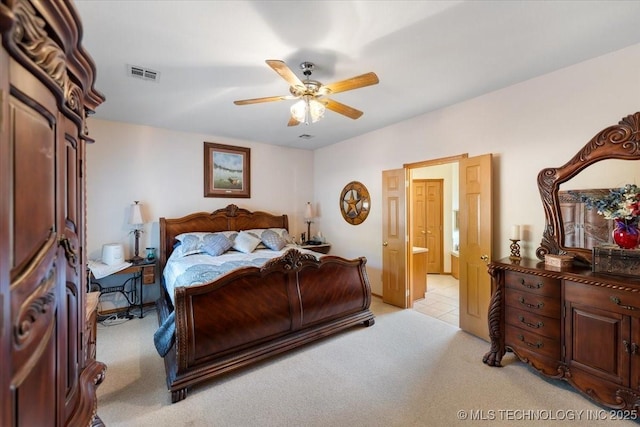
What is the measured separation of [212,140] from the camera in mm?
4586

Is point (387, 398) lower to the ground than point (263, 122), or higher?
lower

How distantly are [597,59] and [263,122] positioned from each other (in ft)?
11.7

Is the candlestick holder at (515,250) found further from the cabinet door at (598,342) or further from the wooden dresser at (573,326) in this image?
the cabinet door at (598,342)

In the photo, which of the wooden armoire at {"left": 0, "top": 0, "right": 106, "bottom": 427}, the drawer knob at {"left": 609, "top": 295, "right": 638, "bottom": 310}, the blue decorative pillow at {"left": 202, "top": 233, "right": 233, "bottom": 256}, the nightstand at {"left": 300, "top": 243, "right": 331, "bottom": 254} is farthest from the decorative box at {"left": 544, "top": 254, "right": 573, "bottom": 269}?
the blue decorative pillow at {"left": 202, "top": 233, "right": 233, "bottom": 256}

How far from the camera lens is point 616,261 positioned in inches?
79.2

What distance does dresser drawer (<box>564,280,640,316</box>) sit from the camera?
5.96 feet

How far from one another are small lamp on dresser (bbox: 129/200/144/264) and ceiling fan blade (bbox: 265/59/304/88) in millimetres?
3022

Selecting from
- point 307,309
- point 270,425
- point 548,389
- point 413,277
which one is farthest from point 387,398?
point 413,277

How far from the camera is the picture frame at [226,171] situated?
180 inches

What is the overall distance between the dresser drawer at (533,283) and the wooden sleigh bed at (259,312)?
4.98ft

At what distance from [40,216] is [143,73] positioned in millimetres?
2403

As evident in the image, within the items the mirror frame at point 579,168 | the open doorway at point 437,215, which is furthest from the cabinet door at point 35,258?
the open doorway at point 437,215

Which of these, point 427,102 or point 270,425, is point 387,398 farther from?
point 427,102

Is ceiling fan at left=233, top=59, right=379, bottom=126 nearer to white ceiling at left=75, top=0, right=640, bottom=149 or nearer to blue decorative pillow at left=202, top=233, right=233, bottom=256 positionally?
white ceiling at left=75, top=0, right=640, bottom=149
